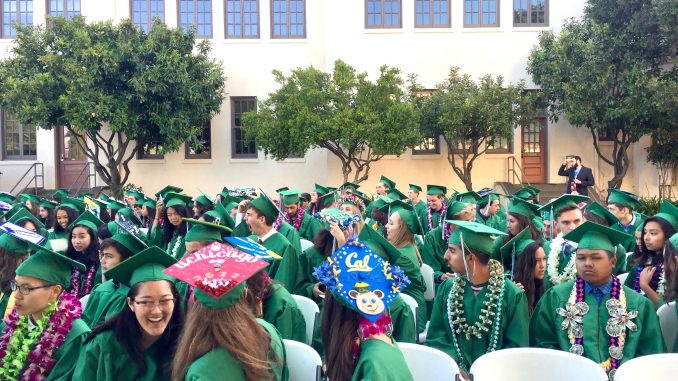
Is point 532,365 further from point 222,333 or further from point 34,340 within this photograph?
point 34,340

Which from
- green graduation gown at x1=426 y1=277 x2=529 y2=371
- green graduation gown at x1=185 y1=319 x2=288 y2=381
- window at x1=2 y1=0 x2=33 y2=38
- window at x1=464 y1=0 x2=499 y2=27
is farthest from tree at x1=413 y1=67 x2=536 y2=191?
green graduation gown at x1=185 y1=319 x2=288 y2=381

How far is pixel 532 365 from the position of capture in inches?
128

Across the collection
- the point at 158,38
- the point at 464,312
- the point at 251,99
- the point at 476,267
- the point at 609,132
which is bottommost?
the point at 464,312

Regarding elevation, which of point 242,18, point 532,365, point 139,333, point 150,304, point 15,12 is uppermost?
point 15,12

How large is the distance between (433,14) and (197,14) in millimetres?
7924

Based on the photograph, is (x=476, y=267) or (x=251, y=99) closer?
(x=476, y=267)

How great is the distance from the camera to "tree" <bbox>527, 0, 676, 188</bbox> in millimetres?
15836

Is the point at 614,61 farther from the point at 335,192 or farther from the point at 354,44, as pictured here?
the point at 335,192

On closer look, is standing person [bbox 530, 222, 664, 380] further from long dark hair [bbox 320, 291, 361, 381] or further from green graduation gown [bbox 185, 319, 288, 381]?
green graduation gown [bbox 185, 319, 288, 381]

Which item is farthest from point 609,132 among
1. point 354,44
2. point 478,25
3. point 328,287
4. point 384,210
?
point 328,287

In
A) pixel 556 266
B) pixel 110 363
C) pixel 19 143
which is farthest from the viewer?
pixel 19 143

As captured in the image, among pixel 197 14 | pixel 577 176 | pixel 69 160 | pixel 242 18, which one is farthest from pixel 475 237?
pixel 69 160

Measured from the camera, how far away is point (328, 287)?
2.58 m

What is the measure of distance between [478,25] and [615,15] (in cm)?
448
